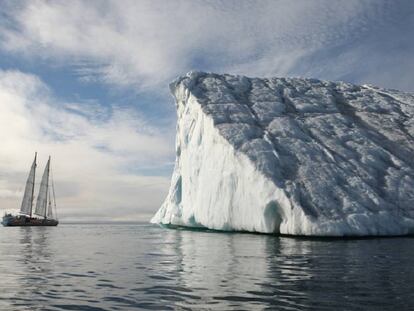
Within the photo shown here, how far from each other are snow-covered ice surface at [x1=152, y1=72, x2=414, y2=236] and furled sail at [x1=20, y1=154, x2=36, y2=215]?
139ft

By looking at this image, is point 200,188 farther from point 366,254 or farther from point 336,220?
point 366,254

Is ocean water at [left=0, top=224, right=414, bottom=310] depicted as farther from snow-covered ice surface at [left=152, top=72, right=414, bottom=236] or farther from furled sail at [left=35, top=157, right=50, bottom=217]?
furled sail at [left=35, top=157, right=50, bottom=217]

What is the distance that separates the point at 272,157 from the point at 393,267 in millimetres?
18479

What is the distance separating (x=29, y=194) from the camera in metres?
83.1

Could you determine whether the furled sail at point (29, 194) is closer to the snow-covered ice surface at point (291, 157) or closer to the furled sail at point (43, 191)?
the furled sail at point (43, 191)

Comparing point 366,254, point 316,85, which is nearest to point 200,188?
point 316,85

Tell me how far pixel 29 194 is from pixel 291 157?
208ft

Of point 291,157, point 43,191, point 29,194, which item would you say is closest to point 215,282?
point 291,157

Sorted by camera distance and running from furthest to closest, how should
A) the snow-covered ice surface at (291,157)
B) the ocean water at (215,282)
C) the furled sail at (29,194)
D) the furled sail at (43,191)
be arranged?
the furled sail at (43,191) < the furled sail at (29,194) < the snow-covered ice surface at (291,157) < the ocean water at (215,282)

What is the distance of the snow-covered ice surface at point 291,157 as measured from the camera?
28920 millimetres

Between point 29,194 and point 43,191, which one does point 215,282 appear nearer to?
point 43,191

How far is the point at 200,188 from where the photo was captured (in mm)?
39438

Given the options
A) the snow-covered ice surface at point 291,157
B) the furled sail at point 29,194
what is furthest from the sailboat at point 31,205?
the snow-covered ice surface at point 291,157

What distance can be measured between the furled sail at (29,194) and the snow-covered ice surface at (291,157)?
42279 mm
